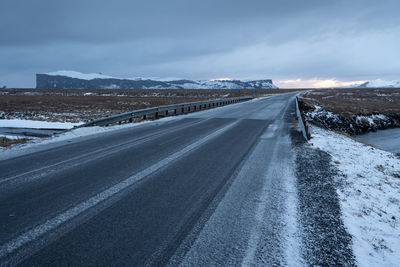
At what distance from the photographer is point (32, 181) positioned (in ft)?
14.6

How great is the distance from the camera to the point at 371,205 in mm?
3857

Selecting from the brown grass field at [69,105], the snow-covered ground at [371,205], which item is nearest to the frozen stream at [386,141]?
the snow-covered ground at [371,205]

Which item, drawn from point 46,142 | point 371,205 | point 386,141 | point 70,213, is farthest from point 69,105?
point 371,205

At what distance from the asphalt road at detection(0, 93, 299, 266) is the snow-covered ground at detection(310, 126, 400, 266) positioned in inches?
31.3

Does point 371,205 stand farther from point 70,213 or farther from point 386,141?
point 386,141

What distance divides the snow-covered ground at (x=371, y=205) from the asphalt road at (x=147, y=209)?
2.61 feet

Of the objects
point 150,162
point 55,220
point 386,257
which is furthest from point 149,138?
point 386,257

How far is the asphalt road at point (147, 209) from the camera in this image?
255cm

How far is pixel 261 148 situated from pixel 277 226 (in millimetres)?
4458

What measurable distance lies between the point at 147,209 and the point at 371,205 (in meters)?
3.58

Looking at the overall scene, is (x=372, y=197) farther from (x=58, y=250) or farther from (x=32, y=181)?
(x=32, y=181)

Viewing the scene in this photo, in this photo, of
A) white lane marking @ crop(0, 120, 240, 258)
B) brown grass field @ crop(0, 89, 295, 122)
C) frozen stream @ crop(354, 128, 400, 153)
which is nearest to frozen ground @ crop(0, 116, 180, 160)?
white lane marking @ crop(0, 120, 240, 258)

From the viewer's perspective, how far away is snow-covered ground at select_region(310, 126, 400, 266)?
270cm

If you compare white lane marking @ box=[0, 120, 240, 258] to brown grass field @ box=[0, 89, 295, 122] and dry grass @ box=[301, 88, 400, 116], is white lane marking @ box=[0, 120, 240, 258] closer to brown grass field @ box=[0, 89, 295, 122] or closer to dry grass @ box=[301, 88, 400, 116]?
brown grass field @ box=[0, 89, 295, 122]
